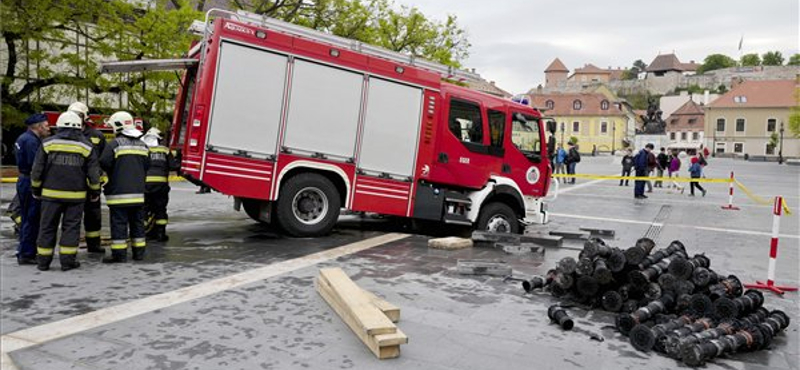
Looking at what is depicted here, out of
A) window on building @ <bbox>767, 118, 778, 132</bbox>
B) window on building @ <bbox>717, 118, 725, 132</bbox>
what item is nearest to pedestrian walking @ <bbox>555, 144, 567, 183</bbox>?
window on building @ <bbox>767, 118, 778, 132</bbox>

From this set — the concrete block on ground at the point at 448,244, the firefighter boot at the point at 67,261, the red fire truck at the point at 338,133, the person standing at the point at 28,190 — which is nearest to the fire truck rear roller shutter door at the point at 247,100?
the red fire truck at the point at 338,133

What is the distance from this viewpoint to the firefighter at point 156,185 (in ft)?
24.4

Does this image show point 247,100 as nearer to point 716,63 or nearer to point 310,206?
point 310,206

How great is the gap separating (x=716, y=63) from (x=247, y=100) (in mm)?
168365

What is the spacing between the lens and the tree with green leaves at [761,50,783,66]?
454ft

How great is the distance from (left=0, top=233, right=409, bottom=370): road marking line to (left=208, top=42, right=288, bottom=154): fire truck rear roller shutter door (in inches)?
71.4

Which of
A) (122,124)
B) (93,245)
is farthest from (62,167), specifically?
(93,245)

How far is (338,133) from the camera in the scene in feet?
27.1

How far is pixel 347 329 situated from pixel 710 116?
9043 cm

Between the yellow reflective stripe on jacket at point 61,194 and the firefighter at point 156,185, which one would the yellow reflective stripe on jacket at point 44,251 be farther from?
the firefighter at point 156,185

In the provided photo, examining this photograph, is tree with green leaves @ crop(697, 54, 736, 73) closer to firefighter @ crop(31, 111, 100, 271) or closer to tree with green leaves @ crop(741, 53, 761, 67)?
tree with green leaves @ crop(741, 53, 761, 67)

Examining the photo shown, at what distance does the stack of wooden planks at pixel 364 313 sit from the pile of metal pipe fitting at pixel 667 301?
1547mm

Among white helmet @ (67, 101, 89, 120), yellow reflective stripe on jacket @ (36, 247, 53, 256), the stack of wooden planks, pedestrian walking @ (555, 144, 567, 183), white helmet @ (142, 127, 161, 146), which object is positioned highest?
pedestrian walking @ (555, 144, 567, 183)

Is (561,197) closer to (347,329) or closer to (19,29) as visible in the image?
(347,329)
